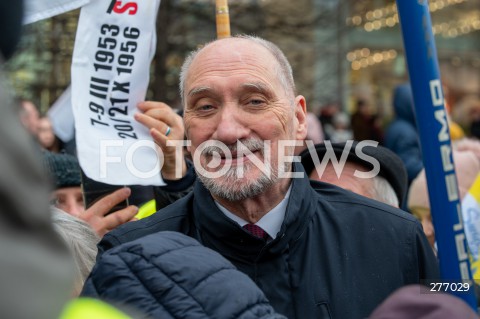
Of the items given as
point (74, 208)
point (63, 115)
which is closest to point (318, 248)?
point (74, 208)

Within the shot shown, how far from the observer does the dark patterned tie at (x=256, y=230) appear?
106 inches

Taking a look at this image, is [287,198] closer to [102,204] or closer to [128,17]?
[102,204]

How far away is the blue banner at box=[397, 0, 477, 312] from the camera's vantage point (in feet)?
6.23

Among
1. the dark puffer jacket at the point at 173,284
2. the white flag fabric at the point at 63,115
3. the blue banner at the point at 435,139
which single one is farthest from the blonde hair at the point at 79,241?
the white flag fabric at the point at 63,115

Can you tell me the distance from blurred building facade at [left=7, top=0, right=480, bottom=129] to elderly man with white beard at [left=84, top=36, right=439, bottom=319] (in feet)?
2.25

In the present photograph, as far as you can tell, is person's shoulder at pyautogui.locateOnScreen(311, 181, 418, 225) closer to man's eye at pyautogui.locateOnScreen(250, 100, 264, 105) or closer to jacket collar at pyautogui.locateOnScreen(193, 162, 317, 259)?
jacket collar at pyautogui.locateOnScreen(193, 162, 317, 259)

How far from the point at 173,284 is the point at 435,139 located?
0.81 metres

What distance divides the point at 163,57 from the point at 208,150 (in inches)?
298

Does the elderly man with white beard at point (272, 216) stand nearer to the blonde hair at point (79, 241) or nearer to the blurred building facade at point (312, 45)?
the blonde hair at point (79, 241)

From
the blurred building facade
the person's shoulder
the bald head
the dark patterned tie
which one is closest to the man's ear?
the bald head

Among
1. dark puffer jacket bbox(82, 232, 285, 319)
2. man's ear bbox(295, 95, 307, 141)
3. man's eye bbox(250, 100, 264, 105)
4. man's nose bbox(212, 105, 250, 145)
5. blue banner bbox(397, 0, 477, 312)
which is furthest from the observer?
man's ear bbox(295, 95, 307, 141)

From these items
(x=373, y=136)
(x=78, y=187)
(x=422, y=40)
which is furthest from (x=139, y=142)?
(x=373, y=136)

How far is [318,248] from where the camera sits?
2.63 m

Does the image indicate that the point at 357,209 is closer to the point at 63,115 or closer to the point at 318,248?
the point at 318,248
